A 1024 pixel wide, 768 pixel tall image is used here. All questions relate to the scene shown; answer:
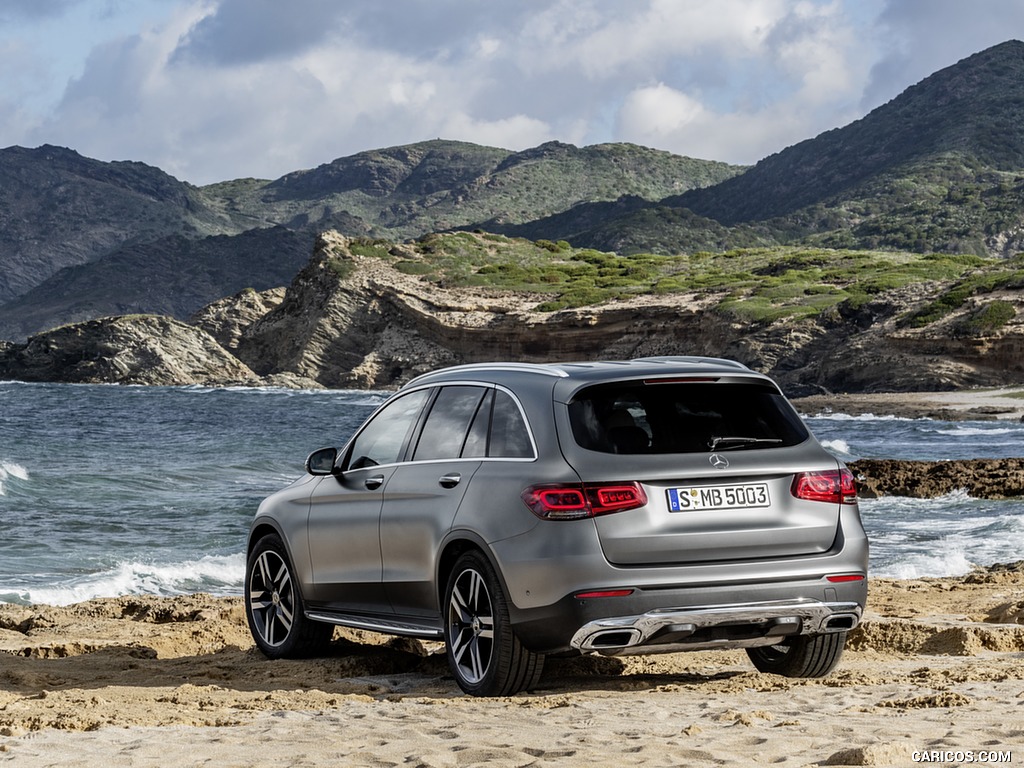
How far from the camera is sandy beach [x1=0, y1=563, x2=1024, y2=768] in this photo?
5.12 meters

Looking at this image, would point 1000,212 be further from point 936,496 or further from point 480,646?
point 480,646

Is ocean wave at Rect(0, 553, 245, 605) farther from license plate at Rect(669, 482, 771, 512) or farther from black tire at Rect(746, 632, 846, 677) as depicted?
license plate at Rect(669, 482, 771, 512)

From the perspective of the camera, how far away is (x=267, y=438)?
123 ft

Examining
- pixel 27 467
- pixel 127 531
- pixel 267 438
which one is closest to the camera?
pixel 127 531

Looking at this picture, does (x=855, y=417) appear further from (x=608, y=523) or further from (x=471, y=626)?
(x=608, y=523)

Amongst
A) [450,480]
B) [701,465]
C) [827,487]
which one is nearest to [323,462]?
[450,480]

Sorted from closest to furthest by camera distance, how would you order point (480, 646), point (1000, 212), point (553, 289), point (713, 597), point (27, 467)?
1. point (713, 597)
2. point (480, 646)
3. point (27, 467)
4. point (553, 289)
5. point (1000, 212)

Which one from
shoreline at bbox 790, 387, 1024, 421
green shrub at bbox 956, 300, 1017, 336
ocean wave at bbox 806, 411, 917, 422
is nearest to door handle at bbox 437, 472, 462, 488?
shoreline at bbox 790, 387, 1024, 421

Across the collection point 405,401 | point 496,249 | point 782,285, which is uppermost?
point 496,249

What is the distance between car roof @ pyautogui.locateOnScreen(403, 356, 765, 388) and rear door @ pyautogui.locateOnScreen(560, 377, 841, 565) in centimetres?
6

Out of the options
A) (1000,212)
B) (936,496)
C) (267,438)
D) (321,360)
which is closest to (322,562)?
(936,496)

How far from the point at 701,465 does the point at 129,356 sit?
3656 inches

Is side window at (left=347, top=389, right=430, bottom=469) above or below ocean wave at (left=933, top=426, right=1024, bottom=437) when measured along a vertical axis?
above

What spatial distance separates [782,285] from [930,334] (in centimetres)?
1966
